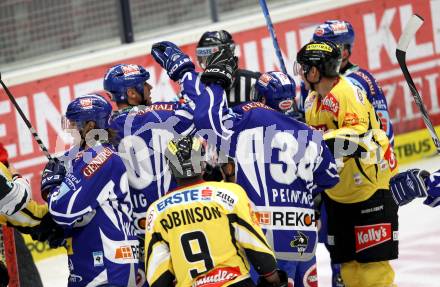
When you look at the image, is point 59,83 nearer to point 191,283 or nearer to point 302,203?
point 302,203

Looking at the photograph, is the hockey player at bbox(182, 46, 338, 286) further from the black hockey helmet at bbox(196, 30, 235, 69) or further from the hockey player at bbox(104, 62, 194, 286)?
the black hockey helmet at bbox(196, 30, 235, 69)

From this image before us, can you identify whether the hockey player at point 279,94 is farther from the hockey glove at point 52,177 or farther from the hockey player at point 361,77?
the hockey glove at point 52,177

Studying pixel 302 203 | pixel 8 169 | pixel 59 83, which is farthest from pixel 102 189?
pixel 59 83

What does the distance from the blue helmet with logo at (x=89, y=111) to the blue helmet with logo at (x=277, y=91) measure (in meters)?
0.92

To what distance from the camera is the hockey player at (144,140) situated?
6.59m

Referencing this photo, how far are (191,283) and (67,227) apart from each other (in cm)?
106

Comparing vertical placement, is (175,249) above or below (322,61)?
below

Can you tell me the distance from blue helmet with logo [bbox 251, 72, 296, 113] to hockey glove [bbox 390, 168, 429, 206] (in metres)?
0.77

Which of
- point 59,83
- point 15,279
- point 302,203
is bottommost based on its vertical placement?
point 15,279

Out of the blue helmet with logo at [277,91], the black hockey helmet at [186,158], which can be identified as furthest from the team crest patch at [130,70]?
the black hockey helmet at [186,158]

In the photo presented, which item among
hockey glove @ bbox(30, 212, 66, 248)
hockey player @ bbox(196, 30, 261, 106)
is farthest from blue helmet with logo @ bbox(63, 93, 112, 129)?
hockey player @ bbox(196, 30, 261, 106)

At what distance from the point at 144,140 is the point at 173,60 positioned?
28.0 inches

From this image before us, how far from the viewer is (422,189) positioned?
20.1 feet

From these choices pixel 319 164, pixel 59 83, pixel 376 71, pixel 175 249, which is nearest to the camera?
pixel 175 249
